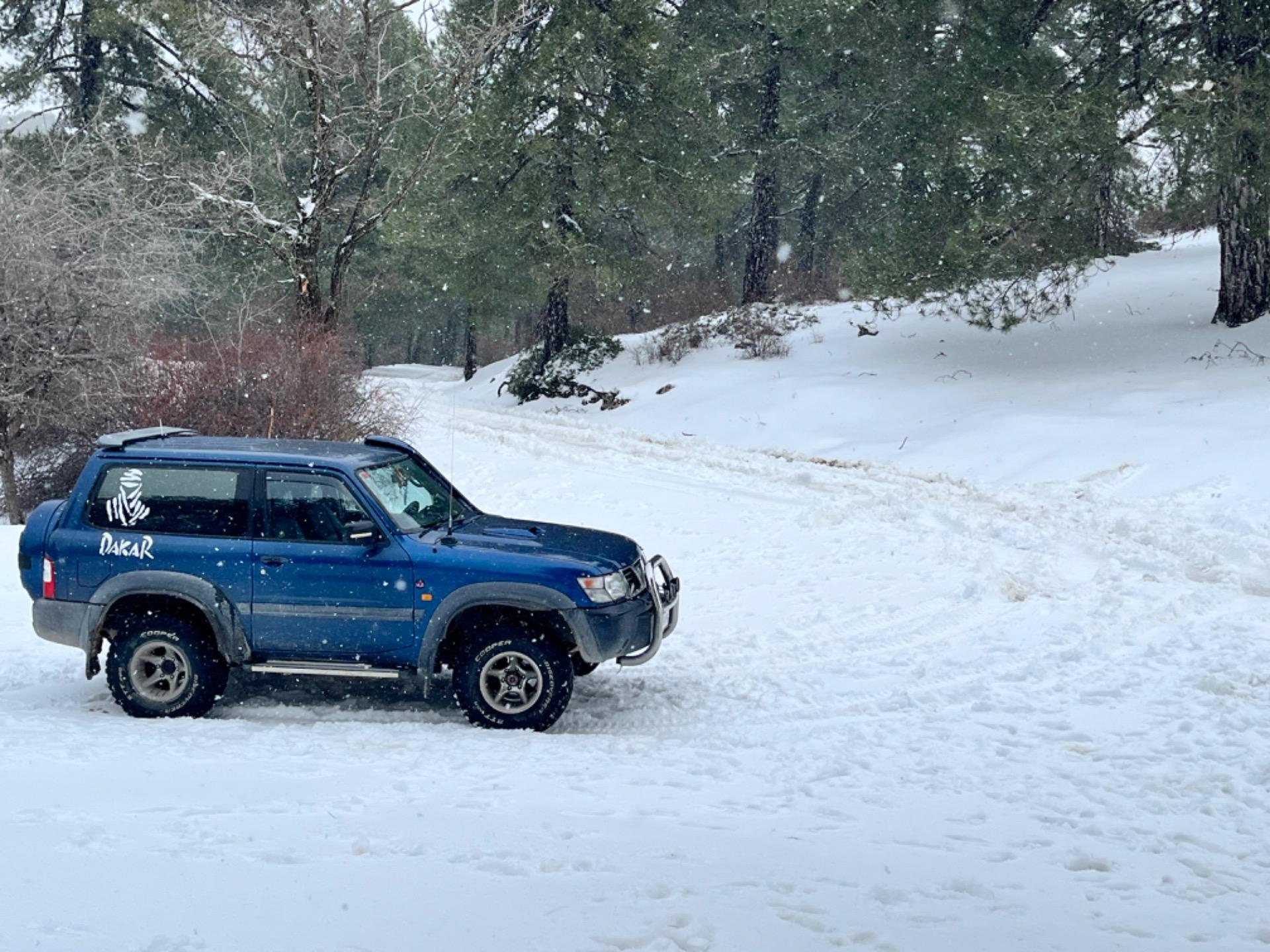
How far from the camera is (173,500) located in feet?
24.1

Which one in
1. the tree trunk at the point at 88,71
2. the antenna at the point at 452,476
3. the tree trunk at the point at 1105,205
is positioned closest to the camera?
the antenna at the point at 452,476

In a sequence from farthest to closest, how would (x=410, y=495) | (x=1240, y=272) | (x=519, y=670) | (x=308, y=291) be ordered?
(x=1240, y=272)
(x=308, y=291)
(x=410, y=495)
(x=519, y=670)

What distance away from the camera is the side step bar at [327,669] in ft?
23.5

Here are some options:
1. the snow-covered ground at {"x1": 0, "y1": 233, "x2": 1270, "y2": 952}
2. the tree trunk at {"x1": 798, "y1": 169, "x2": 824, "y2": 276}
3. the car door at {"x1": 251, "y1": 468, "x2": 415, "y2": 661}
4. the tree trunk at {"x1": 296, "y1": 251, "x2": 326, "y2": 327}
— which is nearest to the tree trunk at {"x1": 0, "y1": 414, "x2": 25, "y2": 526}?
the snow-covered ground at {"x1": 0, "y1": 233, "x2": 1270, "y2": 952}

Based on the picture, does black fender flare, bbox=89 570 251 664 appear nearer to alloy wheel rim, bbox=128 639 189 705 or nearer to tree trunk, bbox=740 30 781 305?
alloy wheel rim, bbox=128 639 189 705

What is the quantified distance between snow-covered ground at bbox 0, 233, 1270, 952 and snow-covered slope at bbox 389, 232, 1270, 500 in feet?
1.31

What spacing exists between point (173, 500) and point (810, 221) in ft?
116

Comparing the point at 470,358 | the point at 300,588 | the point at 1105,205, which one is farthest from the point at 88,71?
the point at 300,588

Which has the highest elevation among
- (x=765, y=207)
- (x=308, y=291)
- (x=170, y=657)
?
(x=765, y=207)

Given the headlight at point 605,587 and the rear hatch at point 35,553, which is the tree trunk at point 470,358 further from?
the headlight at point 605,587

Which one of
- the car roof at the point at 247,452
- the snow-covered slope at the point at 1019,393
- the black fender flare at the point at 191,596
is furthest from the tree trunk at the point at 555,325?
the black fender flare at the point at 191,596

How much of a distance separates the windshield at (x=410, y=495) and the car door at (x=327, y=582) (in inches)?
7.2

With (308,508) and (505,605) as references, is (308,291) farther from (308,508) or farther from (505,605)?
Result: (505,605)

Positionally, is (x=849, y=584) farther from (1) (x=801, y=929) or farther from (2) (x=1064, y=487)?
(1) (x=801, y=929)
